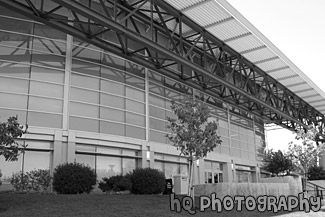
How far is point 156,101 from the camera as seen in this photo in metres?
28.3

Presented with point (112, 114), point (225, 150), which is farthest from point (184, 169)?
point (112, 114)

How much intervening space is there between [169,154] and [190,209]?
1155cm

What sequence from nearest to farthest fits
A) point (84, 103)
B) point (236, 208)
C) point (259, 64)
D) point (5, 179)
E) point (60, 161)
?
point (236, 208) → point (5, 179) → point (60, 161) → point (84, 103) → point (259, 64)

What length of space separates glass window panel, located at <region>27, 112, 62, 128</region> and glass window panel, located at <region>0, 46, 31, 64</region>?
124 inches

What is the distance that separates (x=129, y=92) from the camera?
26.1 metres

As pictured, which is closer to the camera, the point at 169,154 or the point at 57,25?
the point at 57,25

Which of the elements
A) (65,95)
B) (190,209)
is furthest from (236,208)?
(65,95)

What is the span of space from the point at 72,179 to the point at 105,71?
8422mm

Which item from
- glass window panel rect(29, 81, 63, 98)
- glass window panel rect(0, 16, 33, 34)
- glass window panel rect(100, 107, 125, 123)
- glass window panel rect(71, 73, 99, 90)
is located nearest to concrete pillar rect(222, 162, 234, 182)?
glass window panel rect(100, 107, 125, 123)

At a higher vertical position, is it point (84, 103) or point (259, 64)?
point (259, 64)

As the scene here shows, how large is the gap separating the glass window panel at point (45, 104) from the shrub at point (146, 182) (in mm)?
5834

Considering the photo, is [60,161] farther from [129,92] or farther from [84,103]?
[129,92]

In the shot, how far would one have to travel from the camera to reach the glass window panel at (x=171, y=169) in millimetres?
28141

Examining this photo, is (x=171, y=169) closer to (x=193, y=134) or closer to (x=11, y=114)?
(x=193, y=134)
